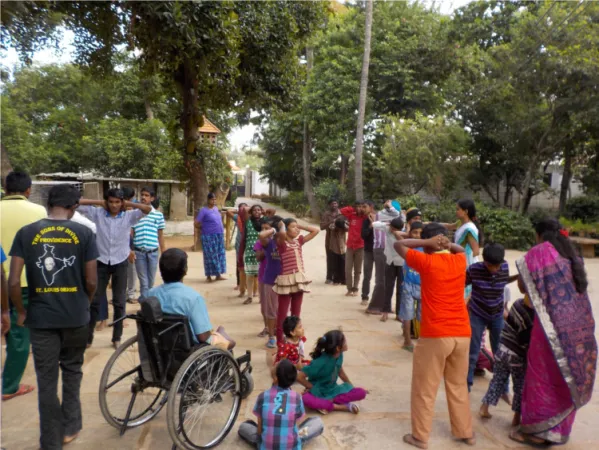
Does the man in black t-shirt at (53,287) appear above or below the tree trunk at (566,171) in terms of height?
below

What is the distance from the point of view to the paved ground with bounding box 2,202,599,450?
369cm

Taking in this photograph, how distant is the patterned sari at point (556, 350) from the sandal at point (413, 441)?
30.3 inches

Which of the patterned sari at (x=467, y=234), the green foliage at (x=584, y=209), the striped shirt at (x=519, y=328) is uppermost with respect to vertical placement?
the green foliage at (x=584, y=209)

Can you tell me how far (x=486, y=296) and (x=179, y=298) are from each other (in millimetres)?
2600

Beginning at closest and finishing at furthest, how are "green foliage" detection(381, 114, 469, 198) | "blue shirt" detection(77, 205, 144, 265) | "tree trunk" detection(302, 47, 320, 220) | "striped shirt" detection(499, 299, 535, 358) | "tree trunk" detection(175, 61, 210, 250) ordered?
1. "striped shirt" detection(499, 299, 535, 358)
2. "blue shirt" detection(77, 205, 144, 265)
3. "tree trunk" detection(175, 61, 210, 250)
4. "green foliage" detection(381, 114, 469, 198)
5. "tree trunk" detection(302, 47, 320, 220)

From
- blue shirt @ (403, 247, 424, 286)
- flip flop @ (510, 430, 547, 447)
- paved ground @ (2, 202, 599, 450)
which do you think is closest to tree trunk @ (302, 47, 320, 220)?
paved ground @ (2, 202, 599, 450)

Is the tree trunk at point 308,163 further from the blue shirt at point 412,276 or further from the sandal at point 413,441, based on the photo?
the sandal at point 413,441

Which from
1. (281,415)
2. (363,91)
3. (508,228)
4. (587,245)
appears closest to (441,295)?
(281,415)

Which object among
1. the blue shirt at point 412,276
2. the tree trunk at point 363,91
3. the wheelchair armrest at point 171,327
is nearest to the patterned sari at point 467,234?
the blue shirt at point 412,276

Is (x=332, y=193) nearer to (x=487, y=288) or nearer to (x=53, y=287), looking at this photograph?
(x=487, y=288)

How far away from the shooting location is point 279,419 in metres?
3.33

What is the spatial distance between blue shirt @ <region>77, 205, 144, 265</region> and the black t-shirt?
2.21m

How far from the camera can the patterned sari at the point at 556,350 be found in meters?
3.50

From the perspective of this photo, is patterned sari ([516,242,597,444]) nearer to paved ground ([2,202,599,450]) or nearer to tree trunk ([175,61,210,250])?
paved ground ([2,202,599,450])
